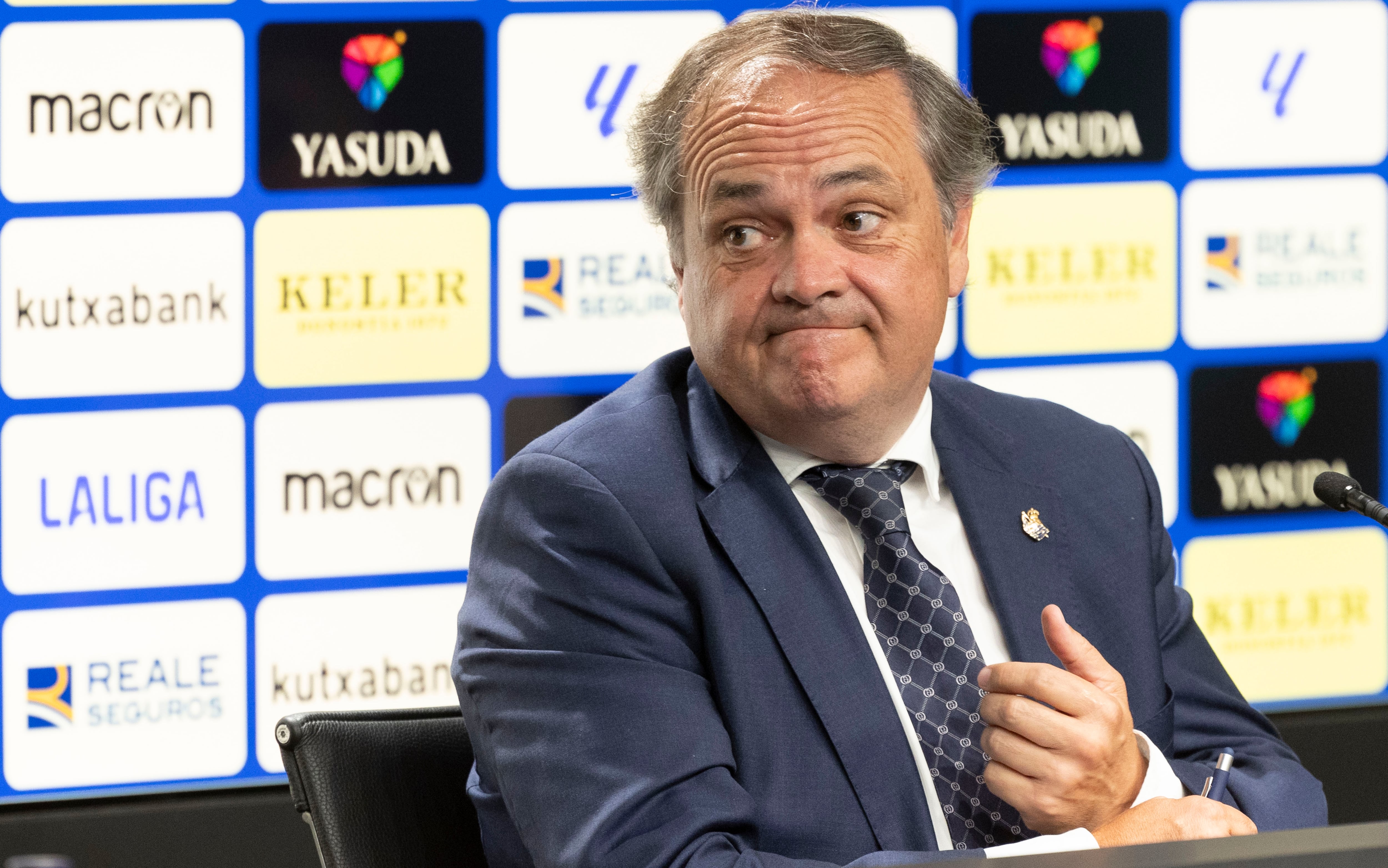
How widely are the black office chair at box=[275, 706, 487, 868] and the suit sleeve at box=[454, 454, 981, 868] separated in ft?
0.21

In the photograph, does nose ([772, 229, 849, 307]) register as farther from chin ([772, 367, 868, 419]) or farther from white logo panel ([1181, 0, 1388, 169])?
white logo panel ([1181, 0, 1388, 169])

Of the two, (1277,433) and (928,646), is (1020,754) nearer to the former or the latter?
(928,646)

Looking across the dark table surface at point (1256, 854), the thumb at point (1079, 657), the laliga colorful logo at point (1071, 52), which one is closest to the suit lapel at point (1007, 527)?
the thumb at point (1079, 657)

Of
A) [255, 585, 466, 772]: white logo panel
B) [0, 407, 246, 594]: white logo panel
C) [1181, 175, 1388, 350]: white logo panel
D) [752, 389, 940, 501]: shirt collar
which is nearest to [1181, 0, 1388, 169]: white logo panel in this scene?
[1181, 175, 1388, 350]: white logo panel

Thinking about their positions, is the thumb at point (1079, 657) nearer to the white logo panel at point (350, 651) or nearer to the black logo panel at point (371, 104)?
the white logo panel at point (350, 651)

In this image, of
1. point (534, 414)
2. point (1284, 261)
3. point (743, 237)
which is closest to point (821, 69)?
point (743, 237)

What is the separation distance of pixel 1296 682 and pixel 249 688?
2.19m

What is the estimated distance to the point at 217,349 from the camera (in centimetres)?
253

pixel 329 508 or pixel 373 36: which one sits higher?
pixel 373 36

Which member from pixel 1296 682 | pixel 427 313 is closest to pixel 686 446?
pixel 427 313

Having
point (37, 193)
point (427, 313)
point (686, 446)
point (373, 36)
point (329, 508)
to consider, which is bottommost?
point (329, 508)

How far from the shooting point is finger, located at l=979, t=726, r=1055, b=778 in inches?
53.6

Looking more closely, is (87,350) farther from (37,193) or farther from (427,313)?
(427,313)

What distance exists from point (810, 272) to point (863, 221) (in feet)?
0.35
